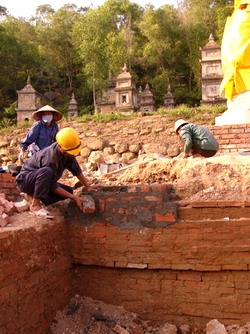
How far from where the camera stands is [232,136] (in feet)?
20.7

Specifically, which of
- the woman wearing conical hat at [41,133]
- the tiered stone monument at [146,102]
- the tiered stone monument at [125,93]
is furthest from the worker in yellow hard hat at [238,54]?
the tiered stone monument at [146,102]

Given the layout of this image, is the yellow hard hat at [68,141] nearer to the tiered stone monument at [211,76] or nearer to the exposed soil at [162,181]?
the exposed soil at [162,181]

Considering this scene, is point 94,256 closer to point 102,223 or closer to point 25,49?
point 102,223

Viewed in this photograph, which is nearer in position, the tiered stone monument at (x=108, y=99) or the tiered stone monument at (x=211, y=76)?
the tiered stone monument at (x=211, y=76)

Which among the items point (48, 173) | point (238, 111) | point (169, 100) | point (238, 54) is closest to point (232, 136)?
point (238, 111)

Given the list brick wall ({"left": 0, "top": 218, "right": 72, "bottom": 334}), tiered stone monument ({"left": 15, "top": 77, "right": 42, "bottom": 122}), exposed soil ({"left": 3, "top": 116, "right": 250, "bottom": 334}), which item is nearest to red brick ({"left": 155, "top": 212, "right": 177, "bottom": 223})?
exposed soil ({"left": 3, "top": 116, "right": 250, "bottom": 334})

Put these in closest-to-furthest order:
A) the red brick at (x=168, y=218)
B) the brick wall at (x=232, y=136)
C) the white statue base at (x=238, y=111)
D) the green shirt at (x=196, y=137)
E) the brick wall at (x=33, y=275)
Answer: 1. the brick wall at (x=33, y=275)
2. the red brick at (x=168, y=218)
3. the green shirt at (x=196, y=137)
4. the brick wall at (x=232, y=136)
5. the white statue base at (x=238, y=111)

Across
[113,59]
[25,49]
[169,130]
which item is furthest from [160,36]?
[169,130]

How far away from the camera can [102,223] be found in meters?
3.67

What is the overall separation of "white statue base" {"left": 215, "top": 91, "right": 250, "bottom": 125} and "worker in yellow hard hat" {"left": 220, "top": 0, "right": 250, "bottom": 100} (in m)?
0.12

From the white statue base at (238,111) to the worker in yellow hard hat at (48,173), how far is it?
420cm

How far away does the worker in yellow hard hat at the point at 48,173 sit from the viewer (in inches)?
141

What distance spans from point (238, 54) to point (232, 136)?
1983 millimetres

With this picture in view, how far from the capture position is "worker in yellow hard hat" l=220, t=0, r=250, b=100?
7.19 m
